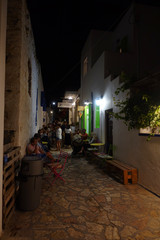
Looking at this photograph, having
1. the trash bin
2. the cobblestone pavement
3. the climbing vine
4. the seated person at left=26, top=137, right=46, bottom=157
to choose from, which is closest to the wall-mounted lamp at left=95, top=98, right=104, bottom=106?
the climbing vine

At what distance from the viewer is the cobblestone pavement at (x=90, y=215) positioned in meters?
2.84

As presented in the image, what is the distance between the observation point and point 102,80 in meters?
9.16

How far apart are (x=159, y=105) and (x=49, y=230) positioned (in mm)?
3798

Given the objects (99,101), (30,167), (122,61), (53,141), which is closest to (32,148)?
(30,167)

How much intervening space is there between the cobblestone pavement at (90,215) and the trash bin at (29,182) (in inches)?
7.5

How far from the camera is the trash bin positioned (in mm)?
3504

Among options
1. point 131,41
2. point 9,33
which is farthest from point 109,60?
point 9,33

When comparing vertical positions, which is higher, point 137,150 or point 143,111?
point 143,111

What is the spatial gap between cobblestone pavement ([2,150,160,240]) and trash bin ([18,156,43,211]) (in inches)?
7.5

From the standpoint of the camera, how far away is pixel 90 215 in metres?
3.41

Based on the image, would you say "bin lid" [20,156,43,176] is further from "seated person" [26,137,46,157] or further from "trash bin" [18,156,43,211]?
"seated person" [26,137,46,157]

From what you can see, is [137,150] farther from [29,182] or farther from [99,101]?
[99,101]

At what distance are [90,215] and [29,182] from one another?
1.45 metres

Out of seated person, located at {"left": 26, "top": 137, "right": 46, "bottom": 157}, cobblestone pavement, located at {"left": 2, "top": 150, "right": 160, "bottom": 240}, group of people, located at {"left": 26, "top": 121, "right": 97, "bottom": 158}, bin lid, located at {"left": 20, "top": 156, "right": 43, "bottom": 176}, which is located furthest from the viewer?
group of people, located at {"left": 26, "top": 121, "right": 97, "bottom": 158}
